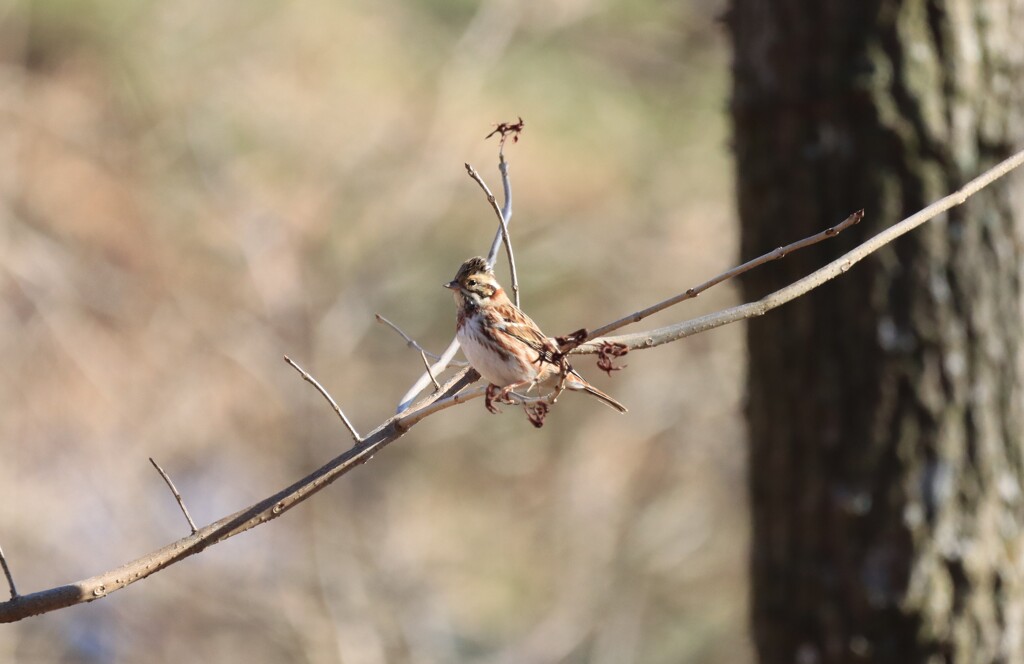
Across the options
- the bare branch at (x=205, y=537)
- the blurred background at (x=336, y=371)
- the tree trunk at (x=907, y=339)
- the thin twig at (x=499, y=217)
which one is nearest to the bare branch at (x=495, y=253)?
the thin twig at (x=499, y=217)

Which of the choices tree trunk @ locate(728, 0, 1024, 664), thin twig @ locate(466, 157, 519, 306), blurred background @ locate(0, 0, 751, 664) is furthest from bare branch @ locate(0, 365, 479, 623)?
blurred background @ locate(0, 0, 751, 664)

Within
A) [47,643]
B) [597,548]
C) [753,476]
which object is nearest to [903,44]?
[753,476]

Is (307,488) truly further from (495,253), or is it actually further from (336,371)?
(336,371)

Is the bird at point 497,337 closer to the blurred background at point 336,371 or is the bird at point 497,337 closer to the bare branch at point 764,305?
the bare branch at point 764,305

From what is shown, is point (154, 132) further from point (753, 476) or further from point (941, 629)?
point (941, 629)

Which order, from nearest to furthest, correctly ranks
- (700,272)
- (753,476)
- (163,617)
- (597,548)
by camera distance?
(753,476) → (163,617) → (597,548) → (700,272)

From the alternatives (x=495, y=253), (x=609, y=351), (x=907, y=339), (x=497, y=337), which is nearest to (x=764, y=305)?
(x=609, y=351)
